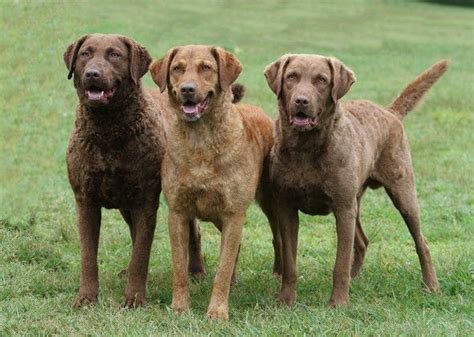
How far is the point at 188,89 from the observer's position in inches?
264

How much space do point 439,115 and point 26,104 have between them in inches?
293

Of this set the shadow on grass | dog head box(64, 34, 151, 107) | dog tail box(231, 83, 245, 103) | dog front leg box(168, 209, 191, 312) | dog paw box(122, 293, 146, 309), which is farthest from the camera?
the shadow on grass

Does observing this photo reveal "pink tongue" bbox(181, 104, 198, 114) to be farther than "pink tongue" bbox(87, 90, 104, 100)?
No

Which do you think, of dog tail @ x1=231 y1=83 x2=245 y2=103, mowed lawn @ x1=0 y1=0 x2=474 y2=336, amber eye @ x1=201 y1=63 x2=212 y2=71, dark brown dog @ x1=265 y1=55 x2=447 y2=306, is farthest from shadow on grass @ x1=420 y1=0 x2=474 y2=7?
amber eye @ x1=201 y1=63 x2=212 y2=71

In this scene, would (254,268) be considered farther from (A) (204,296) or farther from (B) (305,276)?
(A) (204,296)

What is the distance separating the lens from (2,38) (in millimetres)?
19750

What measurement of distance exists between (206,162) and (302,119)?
A: 2.56 feet

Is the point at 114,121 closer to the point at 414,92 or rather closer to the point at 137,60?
the point at 137,60

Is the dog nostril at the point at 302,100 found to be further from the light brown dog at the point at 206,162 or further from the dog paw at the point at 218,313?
the dog paw at the point at 218,313

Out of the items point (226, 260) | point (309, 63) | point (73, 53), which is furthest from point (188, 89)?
point (226, 260)

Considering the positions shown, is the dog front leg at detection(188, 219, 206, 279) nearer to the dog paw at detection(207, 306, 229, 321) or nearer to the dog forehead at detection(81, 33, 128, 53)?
the dog paw at detection(207, 306, 229, 321)

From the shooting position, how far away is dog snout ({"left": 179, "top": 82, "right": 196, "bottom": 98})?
6.71 m

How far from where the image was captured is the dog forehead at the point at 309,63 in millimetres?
7070

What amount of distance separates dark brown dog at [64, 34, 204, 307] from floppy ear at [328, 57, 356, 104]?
1.43 metres
